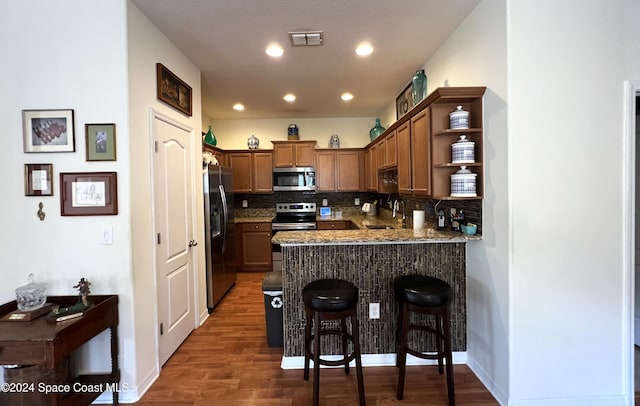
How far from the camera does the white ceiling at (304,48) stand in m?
2.14

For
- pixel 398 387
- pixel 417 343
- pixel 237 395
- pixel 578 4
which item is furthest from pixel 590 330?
pixel 237 395

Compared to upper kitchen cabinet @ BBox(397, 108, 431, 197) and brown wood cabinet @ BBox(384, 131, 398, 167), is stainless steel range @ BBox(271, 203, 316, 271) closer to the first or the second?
brown wood cabinet @ BBox(384, 131, 398, 167)

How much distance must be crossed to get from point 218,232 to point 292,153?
2155 millimetres

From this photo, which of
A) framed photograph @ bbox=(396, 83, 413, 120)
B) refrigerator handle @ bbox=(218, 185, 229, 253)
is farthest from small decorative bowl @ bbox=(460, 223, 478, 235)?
refrigerator handle @ bbox=(218, 185, 229, 253)

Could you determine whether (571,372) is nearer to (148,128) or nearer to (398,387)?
(398,387)

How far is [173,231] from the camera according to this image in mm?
2617

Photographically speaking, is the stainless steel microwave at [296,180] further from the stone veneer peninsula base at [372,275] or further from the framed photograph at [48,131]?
the framed photograph at [48,131]

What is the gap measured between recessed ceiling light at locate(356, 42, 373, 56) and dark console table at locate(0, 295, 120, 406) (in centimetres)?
289

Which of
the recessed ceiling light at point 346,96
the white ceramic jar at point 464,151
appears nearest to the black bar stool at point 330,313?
the white ceramic jar at point 464,151

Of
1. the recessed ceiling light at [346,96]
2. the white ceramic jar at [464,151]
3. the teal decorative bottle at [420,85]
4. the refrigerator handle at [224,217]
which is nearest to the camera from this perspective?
the white ceramic jar at [464,151]

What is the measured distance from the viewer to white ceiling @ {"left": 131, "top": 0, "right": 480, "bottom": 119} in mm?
2143

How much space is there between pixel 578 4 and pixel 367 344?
2799 mm

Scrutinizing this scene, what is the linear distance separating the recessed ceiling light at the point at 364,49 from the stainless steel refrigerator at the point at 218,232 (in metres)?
2.09

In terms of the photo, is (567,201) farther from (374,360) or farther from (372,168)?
(372,168)
